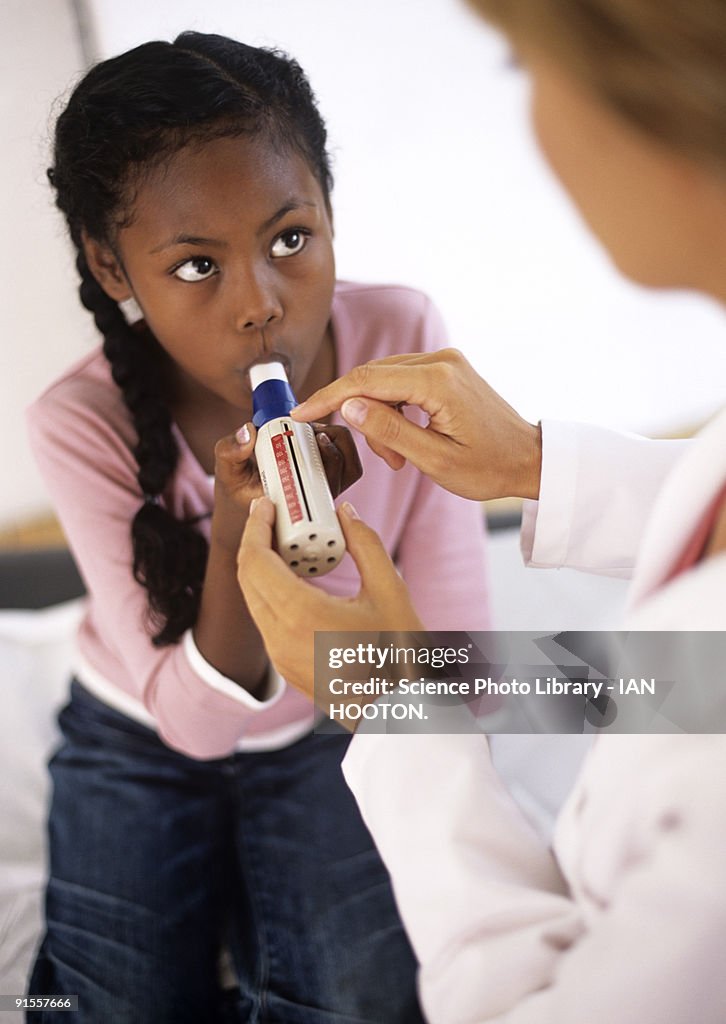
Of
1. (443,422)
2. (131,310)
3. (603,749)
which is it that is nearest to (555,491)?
(443,422)

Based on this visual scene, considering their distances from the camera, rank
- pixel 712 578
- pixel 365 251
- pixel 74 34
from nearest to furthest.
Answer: pixel 712 578, pixel 74 34, pixel 365 251

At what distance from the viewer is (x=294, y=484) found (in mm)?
437

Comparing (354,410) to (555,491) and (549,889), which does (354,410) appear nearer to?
(555,491)

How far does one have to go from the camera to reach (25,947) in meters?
0.64

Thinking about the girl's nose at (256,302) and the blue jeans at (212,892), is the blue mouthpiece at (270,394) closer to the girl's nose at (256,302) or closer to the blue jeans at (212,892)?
the girl's nose at (256,302)

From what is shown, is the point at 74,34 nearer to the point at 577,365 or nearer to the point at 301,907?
the point at 577,365

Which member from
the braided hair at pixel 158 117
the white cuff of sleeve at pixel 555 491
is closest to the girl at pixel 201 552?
the braided hair at pixel 158 117

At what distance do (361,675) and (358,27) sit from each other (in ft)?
1.18

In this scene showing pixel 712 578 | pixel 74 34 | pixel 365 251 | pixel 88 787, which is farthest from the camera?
pixel 88 787

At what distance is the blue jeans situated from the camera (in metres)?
0.57

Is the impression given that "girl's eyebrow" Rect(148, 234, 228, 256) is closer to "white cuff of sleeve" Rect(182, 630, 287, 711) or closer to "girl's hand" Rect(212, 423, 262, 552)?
"girl's hand" Rect(212, 423, 262, 552)

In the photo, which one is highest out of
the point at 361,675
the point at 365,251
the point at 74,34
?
the point at 74,34

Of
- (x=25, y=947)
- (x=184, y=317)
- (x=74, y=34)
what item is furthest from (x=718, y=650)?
(x=25, y=947)

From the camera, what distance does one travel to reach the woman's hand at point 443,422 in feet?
1.53
